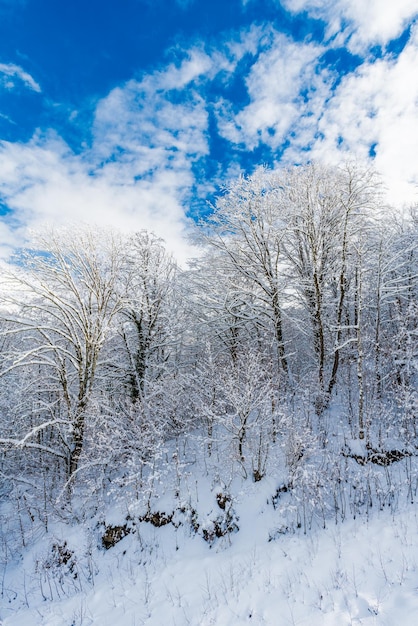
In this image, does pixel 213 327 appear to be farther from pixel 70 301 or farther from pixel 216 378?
pixel 70 301

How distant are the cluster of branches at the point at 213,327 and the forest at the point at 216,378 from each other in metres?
0.10

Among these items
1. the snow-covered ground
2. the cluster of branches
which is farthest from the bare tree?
the snow-covered ground

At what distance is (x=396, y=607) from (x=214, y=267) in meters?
13.7

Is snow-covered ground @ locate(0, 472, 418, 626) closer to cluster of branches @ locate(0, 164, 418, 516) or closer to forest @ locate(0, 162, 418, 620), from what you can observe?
forest @ locate(0, 162, 418, 620)

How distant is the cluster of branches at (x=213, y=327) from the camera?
11.6 m

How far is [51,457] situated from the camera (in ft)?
51.4

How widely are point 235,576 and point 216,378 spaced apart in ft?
21.0

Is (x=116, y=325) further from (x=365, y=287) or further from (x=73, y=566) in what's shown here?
(x=365, y=287)

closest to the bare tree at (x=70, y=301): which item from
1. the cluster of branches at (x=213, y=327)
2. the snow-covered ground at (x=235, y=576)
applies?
the cluster of branches at (x=213, y=327)

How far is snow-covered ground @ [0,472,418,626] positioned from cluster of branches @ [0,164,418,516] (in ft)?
7.31

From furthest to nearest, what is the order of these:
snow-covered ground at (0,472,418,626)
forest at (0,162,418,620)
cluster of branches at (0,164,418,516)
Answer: cluster of branches at (0,164,418,516), forest at (0,162,418,620), snow-covered ground at (0,472,418,626)

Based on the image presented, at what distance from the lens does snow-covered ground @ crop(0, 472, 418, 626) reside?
223 inches

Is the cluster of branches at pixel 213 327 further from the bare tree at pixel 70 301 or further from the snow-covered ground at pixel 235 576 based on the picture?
the snow-covered ground at pixel 235 576

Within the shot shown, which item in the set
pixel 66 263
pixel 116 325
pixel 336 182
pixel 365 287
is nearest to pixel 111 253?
pixel 66 263
